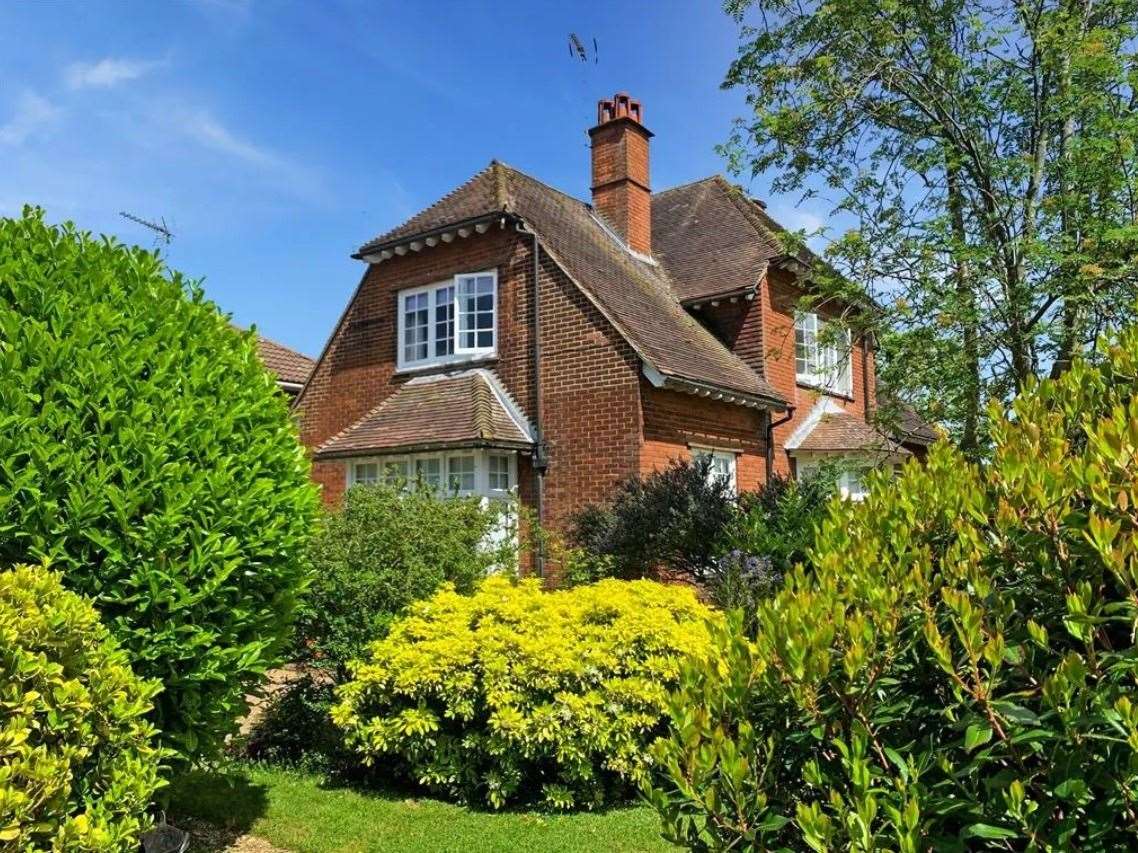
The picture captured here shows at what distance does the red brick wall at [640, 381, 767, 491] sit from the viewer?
503 inches

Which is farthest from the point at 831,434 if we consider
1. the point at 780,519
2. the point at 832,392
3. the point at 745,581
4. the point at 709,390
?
the point at 745,581

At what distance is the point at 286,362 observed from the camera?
21.2m

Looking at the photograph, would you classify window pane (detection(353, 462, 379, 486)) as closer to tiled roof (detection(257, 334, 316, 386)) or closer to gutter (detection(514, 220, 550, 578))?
gutter (detection(514, 220, 550, 578))

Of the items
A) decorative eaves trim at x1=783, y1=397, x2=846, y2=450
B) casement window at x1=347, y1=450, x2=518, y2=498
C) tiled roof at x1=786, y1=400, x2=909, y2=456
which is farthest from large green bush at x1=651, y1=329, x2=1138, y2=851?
decorative eaves trim at x1=783, y1=397, x2=846, y2=450

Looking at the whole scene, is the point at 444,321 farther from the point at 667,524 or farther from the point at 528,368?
the point at 667,524

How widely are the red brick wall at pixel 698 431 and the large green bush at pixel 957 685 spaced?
966 cm

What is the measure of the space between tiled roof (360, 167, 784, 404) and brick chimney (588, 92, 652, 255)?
1.30 feet

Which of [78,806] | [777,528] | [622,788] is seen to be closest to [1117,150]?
[777,528]

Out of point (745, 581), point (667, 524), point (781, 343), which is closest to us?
point (745, 581)

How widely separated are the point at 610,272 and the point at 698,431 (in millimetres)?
3664

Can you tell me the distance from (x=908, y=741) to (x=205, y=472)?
3781 mm

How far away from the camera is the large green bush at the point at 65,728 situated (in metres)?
3.28

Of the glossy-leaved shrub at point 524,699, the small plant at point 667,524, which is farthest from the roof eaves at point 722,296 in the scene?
the glossy-leaved shrub at point 524,699

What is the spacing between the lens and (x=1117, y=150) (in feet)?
26.1
